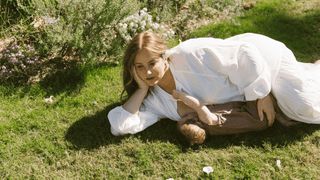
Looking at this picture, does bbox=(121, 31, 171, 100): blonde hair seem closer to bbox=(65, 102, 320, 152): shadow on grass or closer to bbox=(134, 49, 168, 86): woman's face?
bbox=(134, 49, 168, 86): woman's face

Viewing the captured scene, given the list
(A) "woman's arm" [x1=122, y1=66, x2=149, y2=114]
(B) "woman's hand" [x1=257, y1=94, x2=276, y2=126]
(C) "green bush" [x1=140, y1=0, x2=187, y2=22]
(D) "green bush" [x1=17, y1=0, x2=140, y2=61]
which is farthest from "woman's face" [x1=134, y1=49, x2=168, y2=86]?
(C) "green bush" [x1=140, y1=0, x2=187, y2=22]

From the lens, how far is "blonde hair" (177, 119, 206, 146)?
2.41m

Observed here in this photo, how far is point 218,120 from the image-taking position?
249 cm

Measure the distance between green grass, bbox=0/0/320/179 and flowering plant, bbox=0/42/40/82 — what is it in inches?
9.0

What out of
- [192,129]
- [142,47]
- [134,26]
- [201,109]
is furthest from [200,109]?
[134,26]

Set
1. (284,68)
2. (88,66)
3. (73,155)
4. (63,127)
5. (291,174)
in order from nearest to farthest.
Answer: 1. (291,174)
2. (284,68)
3. (73,155)
4. (63,127)
5. (88,66)

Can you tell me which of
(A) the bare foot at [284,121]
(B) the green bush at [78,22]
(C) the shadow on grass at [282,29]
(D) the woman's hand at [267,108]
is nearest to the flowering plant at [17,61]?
(B) the green bush at [78,22]

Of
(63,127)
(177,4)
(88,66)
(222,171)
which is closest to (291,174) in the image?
(222,171)

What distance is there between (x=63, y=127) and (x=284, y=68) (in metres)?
2.85

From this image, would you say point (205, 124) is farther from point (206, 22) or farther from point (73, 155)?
point (206, 22)

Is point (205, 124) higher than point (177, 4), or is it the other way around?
point (177, 4)

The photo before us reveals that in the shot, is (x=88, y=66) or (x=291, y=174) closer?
(x=291, y=174)

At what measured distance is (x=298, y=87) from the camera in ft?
7.64

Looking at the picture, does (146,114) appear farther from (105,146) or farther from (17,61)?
(17,61)
